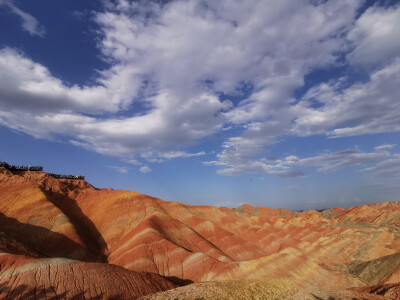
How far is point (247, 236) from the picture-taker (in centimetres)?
9681

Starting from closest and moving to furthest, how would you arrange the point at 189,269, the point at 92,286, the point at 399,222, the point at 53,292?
1. the point at 53,292
2. the point at 92,286
3. the point at 189,269
4. the point at 399,222

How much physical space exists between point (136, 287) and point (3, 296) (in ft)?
47.7

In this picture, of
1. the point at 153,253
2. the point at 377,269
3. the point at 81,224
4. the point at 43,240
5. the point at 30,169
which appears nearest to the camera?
the point at 377,269

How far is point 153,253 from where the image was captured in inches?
2227

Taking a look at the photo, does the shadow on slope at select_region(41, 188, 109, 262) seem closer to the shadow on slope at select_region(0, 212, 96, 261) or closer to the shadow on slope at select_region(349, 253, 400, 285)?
the shadow on slope at select_region(0, 212, 96, 261)

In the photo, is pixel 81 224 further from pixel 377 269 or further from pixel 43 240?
pixel 377 269

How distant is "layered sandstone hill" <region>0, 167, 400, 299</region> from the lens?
30.5 m

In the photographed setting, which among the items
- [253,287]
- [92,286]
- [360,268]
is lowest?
[360,268]

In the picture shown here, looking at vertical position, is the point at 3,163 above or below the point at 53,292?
above

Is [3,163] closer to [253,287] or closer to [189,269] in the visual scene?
[189,269]

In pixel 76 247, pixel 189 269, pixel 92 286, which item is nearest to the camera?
pixel 92 286

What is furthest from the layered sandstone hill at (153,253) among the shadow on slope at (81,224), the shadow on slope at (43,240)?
the shadow on slope at (81,224)

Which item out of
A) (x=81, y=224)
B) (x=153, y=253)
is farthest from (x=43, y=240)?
(x=153, y=253)

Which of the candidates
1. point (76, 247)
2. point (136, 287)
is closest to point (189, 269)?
point (136, 287)
